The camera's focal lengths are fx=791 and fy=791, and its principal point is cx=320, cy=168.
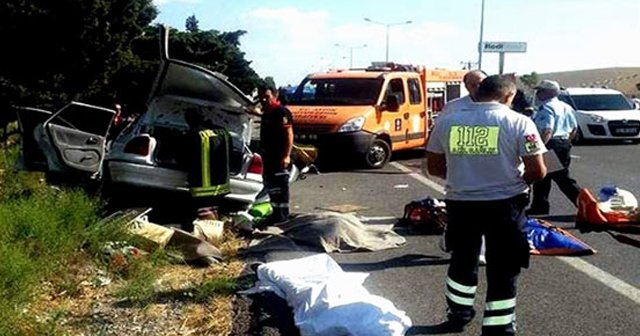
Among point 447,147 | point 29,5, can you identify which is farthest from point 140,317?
point 29,5

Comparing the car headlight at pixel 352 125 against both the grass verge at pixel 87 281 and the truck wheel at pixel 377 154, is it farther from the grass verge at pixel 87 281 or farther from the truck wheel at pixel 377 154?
the grass verge at pixel 87 281

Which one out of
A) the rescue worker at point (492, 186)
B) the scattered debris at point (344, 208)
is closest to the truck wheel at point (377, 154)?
the scattered debris at point (344, 208)

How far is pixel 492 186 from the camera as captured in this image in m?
4.76

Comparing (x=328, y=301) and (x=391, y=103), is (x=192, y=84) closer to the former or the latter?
(x=328, y=301)

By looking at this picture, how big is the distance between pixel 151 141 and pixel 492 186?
4952 mm

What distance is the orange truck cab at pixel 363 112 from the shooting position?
14.2 metres

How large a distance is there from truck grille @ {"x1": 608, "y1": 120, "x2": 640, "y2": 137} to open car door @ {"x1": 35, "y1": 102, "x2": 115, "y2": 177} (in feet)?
53.2

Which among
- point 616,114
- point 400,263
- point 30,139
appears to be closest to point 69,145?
point 30,139

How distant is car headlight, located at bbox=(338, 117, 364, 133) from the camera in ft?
46.5

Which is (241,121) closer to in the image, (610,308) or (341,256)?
(341,256)

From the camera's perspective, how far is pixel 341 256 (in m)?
7.26

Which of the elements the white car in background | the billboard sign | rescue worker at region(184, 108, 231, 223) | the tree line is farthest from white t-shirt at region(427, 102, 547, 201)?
the billboard sign

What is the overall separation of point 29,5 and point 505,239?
1656cm

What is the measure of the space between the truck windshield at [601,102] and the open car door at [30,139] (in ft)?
56.0
